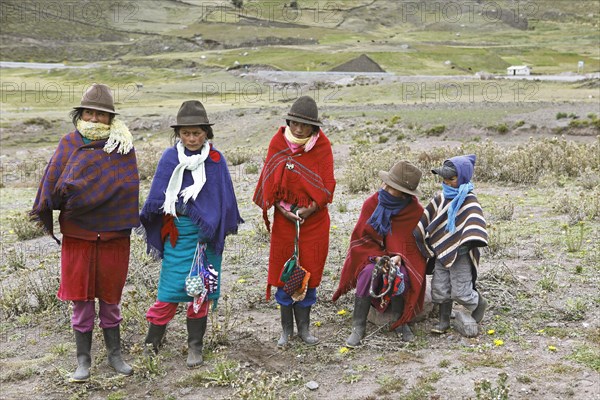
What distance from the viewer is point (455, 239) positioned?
16.1ft

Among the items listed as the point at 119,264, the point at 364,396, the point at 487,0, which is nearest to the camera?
the point at 364,396

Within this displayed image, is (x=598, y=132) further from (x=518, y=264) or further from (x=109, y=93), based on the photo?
(x=109, y=93)

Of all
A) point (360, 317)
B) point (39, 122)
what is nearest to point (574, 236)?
point (360, 317)

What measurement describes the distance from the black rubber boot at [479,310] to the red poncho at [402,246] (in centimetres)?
43

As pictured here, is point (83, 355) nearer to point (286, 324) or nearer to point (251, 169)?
point (286, 324)

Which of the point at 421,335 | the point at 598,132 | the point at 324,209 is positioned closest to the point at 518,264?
the point at 421,335

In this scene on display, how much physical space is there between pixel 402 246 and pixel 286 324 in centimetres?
112

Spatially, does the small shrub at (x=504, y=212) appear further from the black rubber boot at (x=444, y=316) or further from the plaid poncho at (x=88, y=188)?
the plaid poncho at (x=88, y=188)

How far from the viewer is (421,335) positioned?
202 inches

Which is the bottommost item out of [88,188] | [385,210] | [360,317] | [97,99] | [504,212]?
[360,317]

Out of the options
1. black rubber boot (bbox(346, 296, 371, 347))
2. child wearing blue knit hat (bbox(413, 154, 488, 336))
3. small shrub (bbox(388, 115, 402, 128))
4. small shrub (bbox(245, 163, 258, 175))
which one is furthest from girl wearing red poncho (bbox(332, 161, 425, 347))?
small shrub (bbox(388, 115, 402, 128))

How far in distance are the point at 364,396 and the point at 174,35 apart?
77716 mm

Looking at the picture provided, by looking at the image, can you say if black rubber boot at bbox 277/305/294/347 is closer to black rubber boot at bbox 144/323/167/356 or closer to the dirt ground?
the dirt ground

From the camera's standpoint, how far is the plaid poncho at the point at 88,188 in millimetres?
4289
